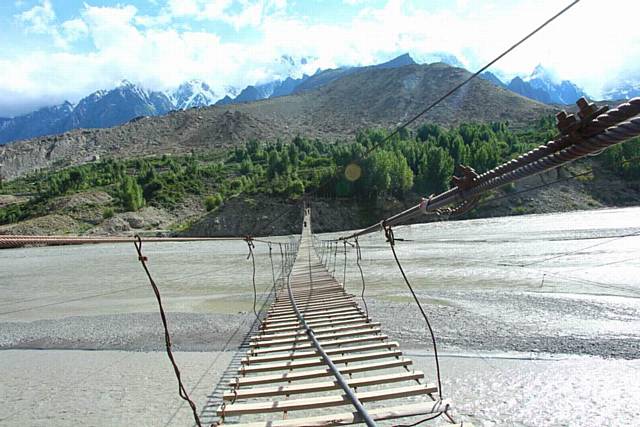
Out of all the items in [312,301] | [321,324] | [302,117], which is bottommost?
[312,301]

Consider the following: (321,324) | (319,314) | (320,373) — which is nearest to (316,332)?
(321,324)

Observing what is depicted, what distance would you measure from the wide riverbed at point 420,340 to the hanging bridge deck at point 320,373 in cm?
109

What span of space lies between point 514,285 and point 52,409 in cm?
1207

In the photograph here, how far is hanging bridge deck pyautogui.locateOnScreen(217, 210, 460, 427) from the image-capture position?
3.48m

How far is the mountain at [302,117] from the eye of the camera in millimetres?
131000

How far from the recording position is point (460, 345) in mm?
7637

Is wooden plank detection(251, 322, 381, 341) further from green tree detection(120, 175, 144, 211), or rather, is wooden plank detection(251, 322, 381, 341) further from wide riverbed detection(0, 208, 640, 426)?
green tree detection(120, 175, 144, 211)

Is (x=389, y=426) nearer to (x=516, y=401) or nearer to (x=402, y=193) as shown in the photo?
(x=516, y=401)

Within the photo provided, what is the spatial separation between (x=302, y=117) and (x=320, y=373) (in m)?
159

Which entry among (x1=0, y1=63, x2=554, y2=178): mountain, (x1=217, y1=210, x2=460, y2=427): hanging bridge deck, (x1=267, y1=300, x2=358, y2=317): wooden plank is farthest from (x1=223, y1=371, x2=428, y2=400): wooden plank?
(x1=0, y1=63, x2=554, y2=178): mountain

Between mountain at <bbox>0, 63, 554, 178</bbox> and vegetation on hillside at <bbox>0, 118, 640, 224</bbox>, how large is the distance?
33.0m

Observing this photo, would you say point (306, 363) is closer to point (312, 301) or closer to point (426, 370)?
point (426, 370)

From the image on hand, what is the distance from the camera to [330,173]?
205ft

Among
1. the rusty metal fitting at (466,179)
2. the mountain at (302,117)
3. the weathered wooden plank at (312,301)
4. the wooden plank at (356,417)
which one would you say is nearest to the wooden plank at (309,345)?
the wooden plank at (356,417)
